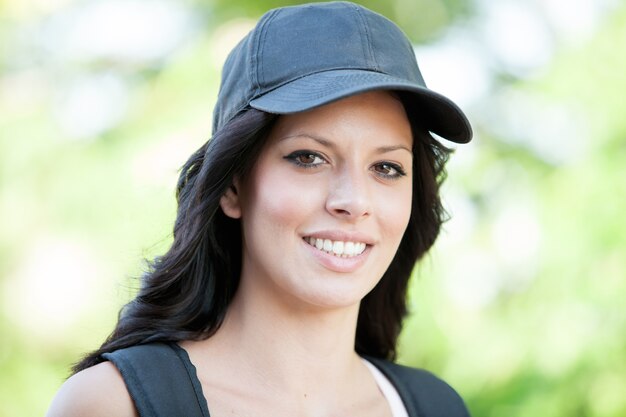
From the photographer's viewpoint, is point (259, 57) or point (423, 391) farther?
point (423, 391)

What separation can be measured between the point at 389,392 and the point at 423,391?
0.10 meters

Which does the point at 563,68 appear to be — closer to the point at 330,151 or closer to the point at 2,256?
the point at 330,151

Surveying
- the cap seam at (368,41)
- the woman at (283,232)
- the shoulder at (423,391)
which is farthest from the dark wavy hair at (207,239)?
the shoulder at (423,391)

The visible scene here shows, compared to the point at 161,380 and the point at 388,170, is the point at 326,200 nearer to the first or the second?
the point at 388,170

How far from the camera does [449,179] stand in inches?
164

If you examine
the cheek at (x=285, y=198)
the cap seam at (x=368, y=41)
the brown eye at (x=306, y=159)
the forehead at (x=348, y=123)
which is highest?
the cap seam at (x=368, y=41)

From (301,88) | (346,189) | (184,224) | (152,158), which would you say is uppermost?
(301,88)

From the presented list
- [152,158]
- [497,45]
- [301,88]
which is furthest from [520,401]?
[301,88]

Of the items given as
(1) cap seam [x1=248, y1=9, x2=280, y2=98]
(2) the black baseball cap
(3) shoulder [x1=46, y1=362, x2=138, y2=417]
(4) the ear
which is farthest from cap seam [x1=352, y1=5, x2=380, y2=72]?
(3) shoulder [x1=46, y1=362, x2=138, y2=417]

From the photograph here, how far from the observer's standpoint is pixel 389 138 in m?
2.19

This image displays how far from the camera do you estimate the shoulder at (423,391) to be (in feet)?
8.00

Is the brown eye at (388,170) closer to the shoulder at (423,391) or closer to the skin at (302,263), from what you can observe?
the skin at (302,263)

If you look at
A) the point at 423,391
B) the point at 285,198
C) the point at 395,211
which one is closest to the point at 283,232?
the point at 285,198

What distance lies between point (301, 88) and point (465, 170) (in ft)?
8.38
